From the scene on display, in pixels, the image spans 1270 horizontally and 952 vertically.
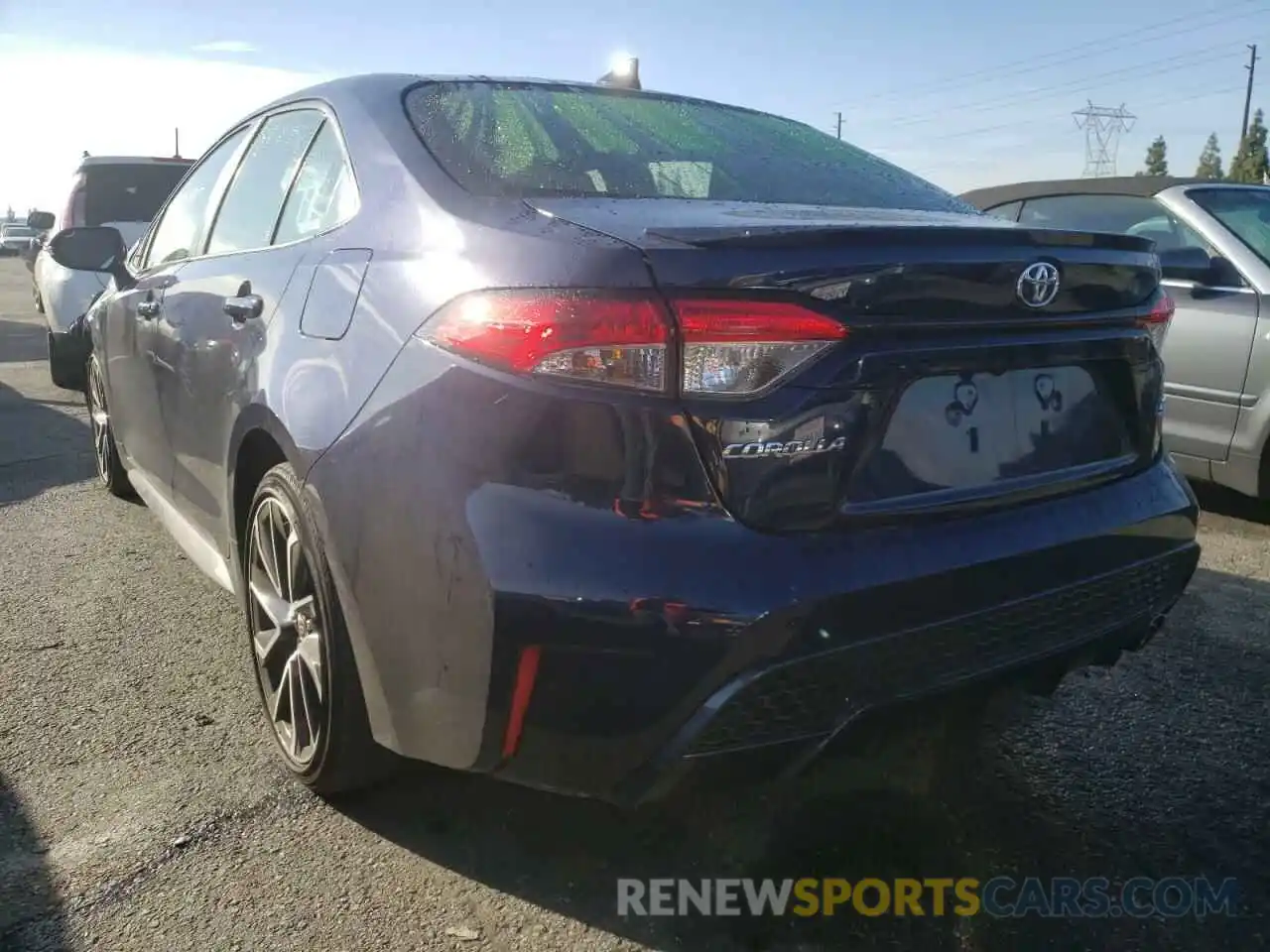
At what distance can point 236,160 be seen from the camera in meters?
3.44

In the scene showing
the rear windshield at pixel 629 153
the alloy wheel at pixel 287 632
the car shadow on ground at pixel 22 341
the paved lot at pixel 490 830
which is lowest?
the car shadow on ground at pixel 22 341

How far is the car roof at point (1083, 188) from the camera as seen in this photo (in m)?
A: 5.46

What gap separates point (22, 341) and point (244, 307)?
1145cm

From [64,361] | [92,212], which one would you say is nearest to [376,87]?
[64,361]

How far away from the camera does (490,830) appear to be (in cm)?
246

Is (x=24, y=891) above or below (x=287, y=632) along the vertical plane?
below

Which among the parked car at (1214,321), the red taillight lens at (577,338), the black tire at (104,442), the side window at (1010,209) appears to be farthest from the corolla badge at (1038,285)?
the side window at (1010,209)

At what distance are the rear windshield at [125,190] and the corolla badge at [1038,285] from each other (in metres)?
8.05

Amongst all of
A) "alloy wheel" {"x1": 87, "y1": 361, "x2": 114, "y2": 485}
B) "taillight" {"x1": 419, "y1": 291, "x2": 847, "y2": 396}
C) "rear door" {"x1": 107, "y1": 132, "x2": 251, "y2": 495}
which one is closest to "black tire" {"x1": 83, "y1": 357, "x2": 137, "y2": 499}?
"alloy wheel" {"x1": 87, "y1": 361, "x2": 114, "y2": 485}

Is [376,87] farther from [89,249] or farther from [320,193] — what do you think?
[89,249]

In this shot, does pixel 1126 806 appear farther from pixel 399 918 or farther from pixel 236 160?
pixel 236 160

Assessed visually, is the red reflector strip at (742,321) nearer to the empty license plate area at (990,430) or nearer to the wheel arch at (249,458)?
the empty license plate area at (990,430)

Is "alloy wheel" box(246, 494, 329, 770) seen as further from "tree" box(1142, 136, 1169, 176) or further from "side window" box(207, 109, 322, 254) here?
"tree" box(1142, 136, 1169, 176)

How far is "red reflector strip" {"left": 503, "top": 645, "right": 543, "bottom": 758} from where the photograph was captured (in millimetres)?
1820
